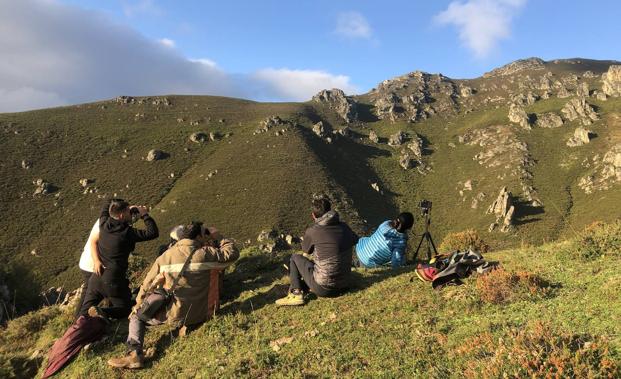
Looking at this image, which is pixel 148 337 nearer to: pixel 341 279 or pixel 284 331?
pixel 284 331

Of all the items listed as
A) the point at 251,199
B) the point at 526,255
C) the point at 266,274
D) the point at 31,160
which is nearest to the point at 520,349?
the point at 526,255

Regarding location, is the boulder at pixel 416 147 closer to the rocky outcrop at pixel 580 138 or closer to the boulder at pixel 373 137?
the boulder at pixel 373 137

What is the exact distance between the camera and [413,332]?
6098mm

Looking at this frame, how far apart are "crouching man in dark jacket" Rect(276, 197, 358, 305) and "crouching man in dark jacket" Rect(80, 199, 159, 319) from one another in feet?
11.1

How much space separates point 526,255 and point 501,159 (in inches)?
5074

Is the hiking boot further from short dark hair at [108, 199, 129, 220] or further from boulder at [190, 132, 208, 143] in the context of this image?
boulder at [190, 132, 208, 143]

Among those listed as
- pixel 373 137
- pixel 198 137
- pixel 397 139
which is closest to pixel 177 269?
pixel 198 137

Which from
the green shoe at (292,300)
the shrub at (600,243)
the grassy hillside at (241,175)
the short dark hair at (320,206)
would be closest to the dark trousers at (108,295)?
the green shoe at (292,300)

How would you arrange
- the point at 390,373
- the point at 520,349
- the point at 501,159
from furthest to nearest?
the point at 501,159 → the point at 390,373 → the point at 520,349

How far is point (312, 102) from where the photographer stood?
192m

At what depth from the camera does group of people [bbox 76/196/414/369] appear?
7.36m

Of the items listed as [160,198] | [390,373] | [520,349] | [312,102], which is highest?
[312,102]

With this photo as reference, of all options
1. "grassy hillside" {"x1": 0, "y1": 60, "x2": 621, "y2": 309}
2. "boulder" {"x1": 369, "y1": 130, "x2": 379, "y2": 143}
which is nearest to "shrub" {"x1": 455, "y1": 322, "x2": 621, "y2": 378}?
"grassy hillside" {"x1": 0, "y1": 60, "x2": 621, "y2": 309}

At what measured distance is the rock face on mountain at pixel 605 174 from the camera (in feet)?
319
